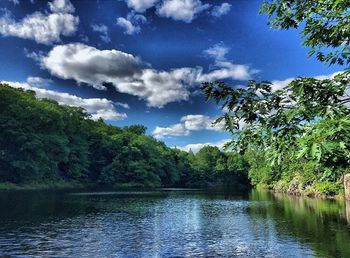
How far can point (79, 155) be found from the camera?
344ft

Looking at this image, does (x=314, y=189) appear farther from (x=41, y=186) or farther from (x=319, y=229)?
(x=41, y=186)

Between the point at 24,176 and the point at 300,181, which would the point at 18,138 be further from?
the point at 300,181

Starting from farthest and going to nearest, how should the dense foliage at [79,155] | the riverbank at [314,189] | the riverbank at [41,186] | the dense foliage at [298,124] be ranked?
the dense foliage at [79,155]
the riverbank at [41,186]
the riverbank at [314,189]
the dense foliage at [298,124]

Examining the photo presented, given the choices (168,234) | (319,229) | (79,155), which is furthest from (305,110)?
(79,155)

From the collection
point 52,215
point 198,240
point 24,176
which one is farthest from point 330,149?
point 24,176

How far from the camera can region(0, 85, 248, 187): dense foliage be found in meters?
81.6

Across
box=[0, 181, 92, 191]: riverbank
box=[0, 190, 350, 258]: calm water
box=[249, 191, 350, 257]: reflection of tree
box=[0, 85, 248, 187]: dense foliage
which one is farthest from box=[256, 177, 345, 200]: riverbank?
box=[0, 181, 92, 191]: riverbank

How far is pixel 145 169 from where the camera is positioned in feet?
403

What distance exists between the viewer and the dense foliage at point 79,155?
268ft

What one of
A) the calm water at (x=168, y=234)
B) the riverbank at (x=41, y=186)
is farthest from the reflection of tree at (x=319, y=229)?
the riverbank at (x=41, y=186)

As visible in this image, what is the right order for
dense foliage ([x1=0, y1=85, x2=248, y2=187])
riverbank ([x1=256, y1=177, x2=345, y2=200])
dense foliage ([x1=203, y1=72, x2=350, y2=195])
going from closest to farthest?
dense foliage ([x1=203, y1=72, x2=350, y2=195]), riverbank ([x1=256, y1=177, x2=345, y2=200]), dense foliage ([x1=0, y1=85, x2=248, y2=187])

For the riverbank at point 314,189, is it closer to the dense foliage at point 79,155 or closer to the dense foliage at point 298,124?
the dense foliage at point 79,155

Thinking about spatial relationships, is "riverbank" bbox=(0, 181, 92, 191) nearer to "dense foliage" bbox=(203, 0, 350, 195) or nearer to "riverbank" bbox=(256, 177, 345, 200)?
"riverbank" bbox=(256, 177, 345, 200)

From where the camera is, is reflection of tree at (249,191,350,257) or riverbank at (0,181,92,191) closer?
reflection of tree at (249,191,350,257)
